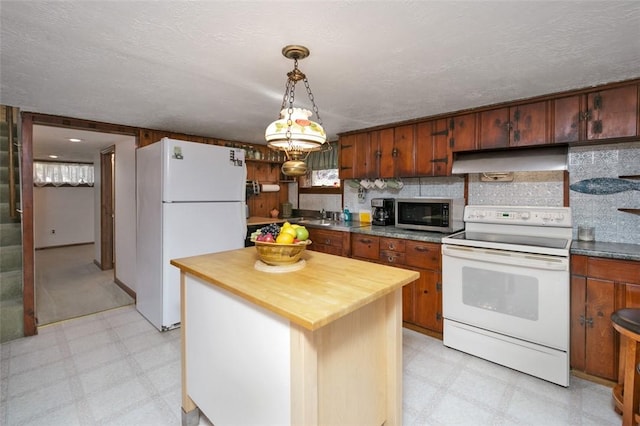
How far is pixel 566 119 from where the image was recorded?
2406 mm

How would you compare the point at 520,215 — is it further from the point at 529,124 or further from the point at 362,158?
the point at 362,158

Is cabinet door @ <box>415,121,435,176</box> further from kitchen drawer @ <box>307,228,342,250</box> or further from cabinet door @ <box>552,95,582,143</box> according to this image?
kitchen drawer @ <box>307,228,342,250</box>

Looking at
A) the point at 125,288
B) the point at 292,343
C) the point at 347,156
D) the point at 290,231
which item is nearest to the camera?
the point at 292,343

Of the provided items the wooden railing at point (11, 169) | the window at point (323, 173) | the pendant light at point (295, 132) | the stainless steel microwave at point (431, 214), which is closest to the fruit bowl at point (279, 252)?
the pendant light at point (295, 132)

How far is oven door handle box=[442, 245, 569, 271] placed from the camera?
2146 millimetres

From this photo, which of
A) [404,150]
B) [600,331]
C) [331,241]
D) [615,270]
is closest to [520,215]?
[615,270]

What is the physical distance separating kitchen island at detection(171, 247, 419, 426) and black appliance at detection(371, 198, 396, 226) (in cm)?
201

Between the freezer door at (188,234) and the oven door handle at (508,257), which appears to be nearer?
the oven door handle at (508,257)

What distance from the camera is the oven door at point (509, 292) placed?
216 centimetres

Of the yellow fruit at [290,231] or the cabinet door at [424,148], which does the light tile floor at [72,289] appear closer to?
the yellow fruit at [290,231]

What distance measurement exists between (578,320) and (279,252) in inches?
89.0

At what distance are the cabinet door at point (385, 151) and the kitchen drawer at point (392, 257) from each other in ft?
3.06

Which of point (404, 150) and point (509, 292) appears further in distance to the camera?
point (404, 150)

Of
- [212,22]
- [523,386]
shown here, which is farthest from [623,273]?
[212,22]
